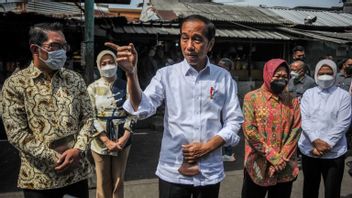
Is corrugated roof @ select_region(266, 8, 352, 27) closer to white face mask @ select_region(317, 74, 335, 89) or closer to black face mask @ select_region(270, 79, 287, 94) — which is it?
white face mask @ select_region(317, 74, 335, 89)

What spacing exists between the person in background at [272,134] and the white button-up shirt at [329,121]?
63cm

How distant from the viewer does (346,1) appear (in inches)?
802

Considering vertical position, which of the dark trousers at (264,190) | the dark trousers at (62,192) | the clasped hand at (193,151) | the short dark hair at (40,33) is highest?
the short dark hair at (40,33)

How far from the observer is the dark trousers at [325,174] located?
145 inches

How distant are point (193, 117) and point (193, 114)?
2 cm

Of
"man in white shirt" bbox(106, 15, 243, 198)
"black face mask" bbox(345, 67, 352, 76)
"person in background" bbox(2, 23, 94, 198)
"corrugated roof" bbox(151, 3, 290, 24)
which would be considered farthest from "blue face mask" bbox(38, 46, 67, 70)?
"corrugated roof" bbox(151, 3, 290, 24)

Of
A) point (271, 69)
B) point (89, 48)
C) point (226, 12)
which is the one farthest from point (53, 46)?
point (226, 12)

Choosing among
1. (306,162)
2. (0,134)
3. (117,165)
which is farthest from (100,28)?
(306,162)

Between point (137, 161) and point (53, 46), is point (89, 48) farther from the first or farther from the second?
point (53, 46)

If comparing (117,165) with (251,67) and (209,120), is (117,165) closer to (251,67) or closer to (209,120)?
(209,120)

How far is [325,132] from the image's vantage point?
12.3ft

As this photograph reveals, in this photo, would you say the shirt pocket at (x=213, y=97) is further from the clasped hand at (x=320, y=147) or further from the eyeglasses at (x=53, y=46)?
the clasped hand at (x=320, y=147)

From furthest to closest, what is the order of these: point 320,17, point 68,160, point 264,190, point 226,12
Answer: point 320,17, point 226,12, point 264,190, point 68,160

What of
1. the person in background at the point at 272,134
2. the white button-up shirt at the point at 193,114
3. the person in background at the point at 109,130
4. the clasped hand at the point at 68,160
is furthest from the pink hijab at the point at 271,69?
the clasped hand at the point at 68,160
